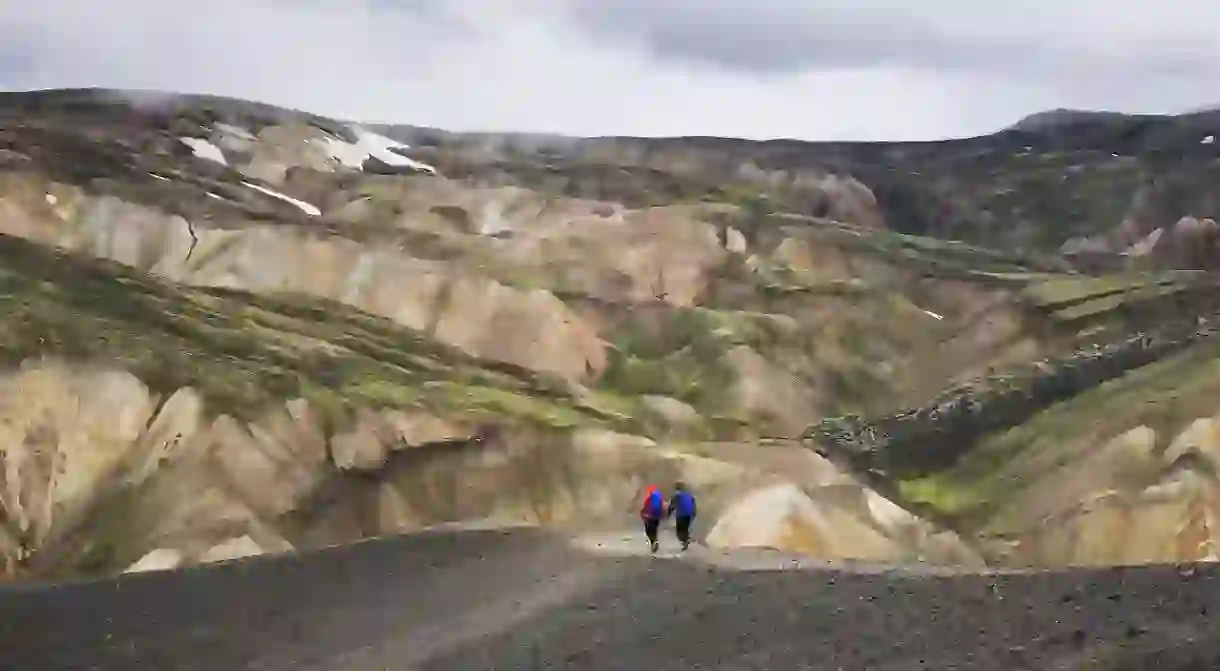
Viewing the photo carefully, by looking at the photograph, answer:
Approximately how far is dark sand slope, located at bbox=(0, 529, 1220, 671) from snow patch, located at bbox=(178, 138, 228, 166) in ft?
220

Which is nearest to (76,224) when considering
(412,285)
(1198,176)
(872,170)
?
(412,285)

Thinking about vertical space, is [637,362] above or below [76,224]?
below

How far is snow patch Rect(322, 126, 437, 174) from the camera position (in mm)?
94000

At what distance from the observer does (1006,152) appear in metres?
123

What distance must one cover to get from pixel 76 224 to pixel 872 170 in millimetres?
77336

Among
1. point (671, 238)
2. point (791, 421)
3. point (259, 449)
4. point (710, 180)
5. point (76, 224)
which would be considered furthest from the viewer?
point (710, 180)

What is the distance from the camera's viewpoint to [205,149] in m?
85.0

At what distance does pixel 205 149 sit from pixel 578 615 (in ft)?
250

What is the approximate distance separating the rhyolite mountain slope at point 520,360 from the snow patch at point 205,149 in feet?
0.88

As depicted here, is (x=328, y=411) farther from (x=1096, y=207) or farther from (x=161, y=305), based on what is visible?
(x=1096, y=207)

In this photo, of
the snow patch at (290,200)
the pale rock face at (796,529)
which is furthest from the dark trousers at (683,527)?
the snow patch at (290,200)

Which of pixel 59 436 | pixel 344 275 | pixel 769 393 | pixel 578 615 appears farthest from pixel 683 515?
pixel 344 275

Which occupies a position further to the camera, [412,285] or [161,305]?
[412,285]

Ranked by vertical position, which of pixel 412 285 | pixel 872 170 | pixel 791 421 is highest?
pixel 872 170
